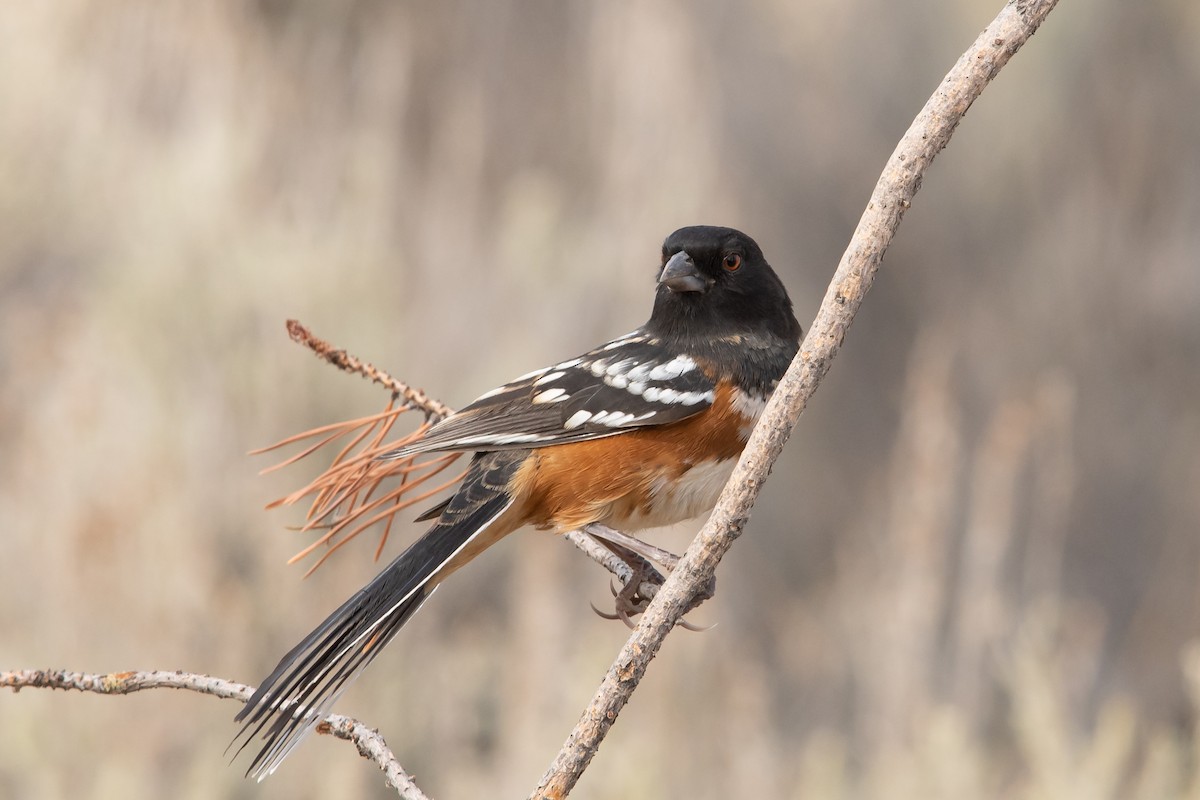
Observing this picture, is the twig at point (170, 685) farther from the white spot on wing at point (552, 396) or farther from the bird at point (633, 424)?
the white spot on wing at point (552, 396)

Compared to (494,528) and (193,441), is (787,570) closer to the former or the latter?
(193,441)

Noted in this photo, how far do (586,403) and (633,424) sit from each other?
126mm

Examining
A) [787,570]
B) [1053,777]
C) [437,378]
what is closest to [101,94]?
[437,378]

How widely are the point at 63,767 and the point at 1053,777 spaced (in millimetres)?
3126

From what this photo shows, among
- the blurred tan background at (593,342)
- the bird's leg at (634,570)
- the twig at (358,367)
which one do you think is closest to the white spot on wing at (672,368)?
the bird's leg at (634,570)

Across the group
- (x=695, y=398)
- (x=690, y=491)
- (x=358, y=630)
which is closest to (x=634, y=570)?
(x=690, y=491)

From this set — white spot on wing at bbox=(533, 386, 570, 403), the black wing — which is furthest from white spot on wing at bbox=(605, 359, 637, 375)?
white spot on wing at bbox=(533, 386, 570, 403)

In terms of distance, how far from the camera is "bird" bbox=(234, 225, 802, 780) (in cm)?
212

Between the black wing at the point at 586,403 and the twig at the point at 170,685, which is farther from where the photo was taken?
the black wing at the point at 586,403

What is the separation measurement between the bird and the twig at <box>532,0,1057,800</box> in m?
0.79

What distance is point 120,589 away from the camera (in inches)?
181

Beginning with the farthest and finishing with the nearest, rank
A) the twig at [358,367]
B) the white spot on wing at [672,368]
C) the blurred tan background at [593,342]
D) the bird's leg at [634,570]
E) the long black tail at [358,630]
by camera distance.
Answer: the blurred tan background at [593,342], the white spot on wing at [672,368], the bird's leg at [634,570], the twig at [358,367], the long black tail at [358,630]

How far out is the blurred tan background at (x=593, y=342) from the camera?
4273mm

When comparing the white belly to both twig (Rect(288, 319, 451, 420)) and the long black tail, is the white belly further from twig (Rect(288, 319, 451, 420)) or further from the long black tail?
twig (Rect(288, 319, 451, 420))
